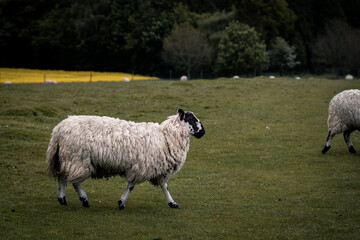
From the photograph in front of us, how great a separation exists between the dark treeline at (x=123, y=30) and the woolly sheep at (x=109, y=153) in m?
60.4

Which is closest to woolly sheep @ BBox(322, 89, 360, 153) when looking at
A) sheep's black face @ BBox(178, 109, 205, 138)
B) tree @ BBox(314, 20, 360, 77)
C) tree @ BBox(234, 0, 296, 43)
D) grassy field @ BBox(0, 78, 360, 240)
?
grassy field @ BBox(0, 78, 360, 240)

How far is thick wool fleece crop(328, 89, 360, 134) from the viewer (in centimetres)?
1732

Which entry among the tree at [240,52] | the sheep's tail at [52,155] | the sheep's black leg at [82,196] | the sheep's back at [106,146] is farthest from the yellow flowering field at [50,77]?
the sheep's black leg at [82,196]

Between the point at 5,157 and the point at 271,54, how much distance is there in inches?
2634

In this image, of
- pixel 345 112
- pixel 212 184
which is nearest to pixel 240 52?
pixel 345 112

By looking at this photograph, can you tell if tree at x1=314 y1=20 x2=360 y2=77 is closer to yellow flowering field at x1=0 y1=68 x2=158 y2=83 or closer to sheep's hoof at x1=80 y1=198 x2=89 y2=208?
yellow flowering field at x1=0 y1=68 x2=158 y2=83

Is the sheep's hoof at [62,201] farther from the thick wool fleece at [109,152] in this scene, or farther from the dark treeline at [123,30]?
the dark treeline at [123,30]

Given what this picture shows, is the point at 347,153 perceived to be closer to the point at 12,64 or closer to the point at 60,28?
the point at 60,28

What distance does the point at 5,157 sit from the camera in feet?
53.6

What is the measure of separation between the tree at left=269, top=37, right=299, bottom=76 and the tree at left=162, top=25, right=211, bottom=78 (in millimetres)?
14561

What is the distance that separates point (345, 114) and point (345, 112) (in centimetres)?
8

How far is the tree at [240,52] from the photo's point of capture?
6575 centimetres

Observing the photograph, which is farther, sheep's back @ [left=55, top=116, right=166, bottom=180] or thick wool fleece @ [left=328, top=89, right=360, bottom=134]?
thick wool fleece @ [left=328, top=89, right=360, bottom=134]

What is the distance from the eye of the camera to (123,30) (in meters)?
78.6
